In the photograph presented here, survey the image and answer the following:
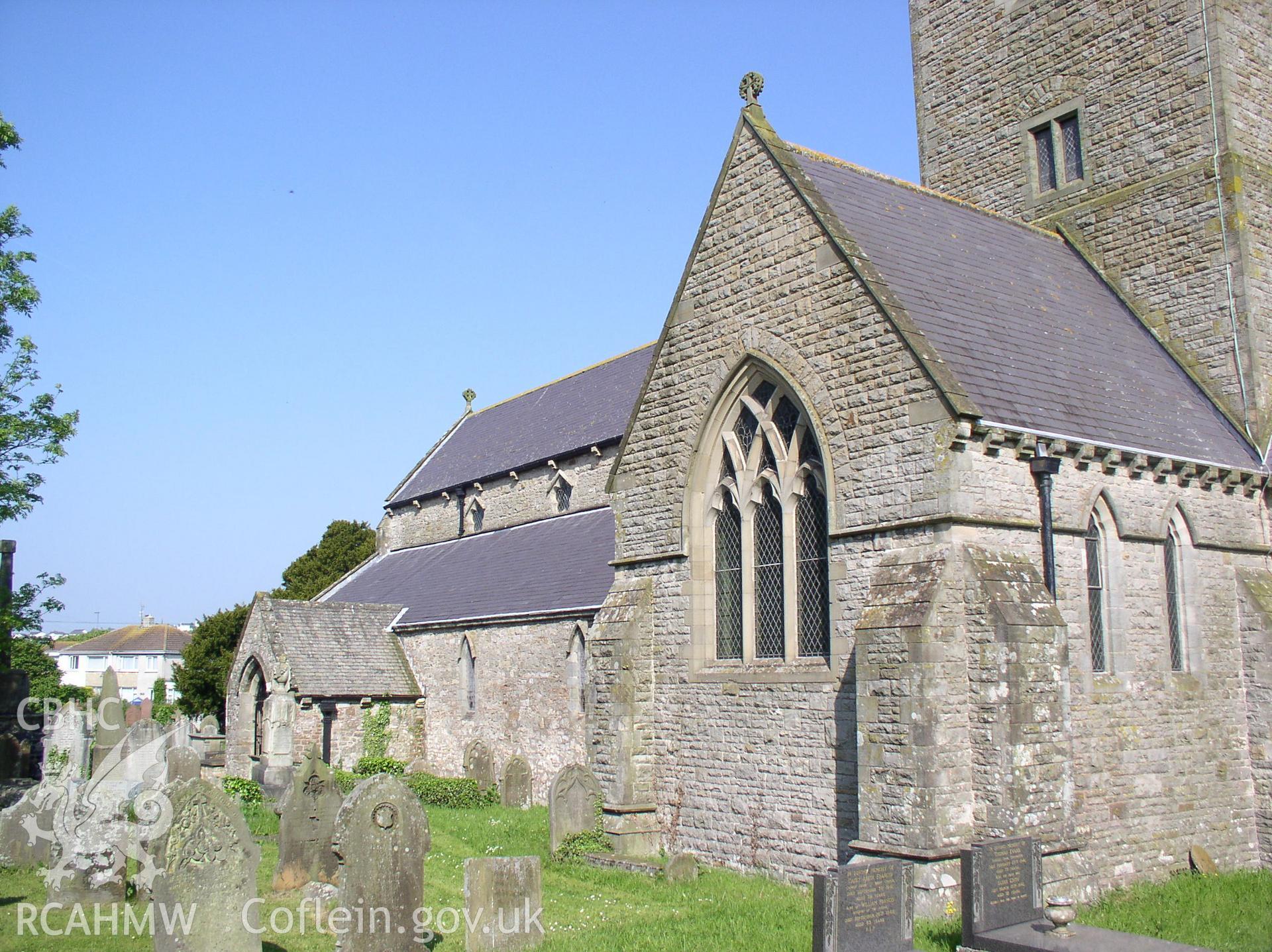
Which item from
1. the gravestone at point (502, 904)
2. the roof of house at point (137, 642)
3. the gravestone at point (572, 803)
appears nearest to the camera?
the gravestone at point (502, 904)

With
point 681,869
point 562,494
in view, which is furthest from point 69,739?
point 681,869

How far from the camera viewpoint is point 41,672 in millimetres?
48031

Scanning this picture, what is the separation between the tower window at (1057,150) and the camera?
776 inches

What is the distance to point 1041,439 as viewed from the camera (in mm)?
12633

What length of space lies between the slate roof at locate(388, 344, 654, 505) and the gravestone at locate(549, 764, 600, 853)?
A: 38.2 ft

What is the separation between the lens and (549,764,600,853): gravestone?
52.1 ft

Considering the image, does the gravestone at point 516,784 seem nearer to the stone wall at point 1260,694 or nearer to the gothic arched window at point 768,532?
the gothic arched window at point 768,532

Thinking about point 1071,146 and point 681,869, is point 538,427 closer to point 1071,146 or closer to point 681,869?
point 1071,146

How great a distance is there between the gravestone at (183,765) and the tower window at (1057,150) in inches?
713

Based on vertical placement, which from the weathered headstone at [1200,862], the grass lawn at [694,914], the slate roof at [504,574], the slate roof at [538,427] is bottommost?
the grass lawn at [694,914]

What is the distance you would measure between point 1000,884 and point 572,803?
7605mm

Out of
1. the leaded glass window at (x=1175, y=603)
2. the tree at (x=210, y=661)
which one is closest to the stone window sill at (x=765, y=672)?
the leaded glass window at (x=1175, y=603)

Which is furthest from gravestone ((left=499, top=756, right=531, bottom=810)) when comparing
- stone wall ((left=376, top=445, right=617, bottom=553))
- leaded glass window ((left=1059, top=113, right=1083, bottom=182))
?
leaded glass window ((left=1059, top=113, right=1083, bottom=182))

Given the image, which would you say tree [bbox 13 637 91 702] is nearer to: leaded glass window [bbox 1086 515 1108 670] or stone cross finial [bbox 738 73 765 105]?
stone cross finial [bbox 738 73 765 105]
